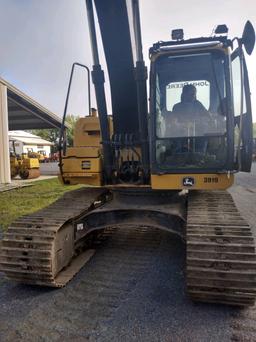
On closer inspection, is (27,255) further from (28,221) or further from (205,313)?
(205,313)

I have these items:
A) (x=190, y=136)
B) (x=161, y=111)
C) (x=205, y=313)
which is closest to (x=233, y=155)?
(x=190, y=136)

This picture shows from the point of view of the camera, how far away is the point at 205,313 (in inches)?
127

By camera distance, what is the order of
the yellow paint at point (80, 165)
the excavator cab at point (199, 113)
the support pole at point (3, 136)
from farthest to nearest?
1. the support pole at point (3, 136)
2. the yellow paint at point (80, 165)
3. the excavator cab at point (199, 113)

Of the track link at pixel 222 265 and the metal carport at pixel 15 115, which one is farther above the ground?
the metal carport at pixel 15 115

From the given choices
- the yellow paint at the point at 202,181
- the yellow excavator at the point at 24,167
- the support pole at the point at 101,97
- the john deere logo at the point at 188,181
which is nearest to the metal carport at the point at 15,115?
the yellow excavator at the point at 24,167

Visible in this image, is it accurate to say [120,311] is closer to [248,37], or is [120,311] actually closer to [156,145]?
[156,145]

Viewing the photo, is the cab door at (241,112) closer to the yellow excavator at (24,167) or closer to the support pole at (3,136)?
Result: the support pole at (3,136)

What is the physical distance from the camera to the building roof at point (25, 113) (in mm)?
16188

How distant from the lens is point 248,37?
3840 mm

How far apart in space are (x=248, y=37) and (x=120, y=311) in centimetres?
Result: 327

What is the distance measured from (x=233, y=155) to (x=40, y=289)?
2.79 meters

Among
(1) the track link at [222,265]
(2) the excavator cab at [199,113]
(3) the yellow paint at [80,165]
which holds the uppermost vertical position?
(2) the excavator cab at [199,113]

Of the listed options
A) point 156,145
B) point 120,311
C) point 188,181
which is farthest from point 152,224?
point 120,311

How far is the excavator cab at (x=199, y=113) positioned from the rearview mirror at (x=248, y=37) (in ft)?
0.50
